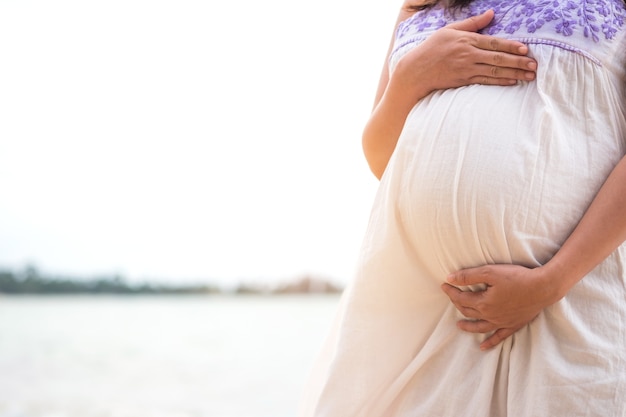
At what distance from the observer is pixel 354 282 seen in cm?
88

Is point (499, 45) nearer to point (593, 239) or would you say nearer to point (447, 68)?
point (447, 68)

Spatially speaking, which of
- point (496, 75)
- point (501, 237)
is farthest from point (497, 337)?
point (496, 75)

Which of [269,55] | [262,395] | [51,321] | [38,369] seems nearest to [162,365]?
[38,369]

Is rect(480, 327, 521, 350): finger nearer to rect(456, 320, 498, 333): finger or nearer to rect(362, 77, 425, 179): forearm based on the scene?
rect(456, 320, 498, 333): finger

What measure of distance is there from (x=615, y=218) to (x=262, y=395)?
318 centimetres

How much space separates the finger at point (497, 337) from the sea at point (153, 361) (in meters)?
1.88

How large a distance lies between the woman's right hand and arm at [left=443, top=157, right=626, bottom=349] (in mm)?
191

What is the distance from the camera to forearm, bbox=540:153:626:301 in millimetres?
723

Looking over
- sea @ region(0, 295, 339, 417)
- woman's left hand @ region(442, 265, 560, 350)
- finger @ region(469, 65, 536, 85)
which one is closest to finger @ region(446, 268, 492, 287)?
woman's left hand @ region(442, 265, 560, 350)

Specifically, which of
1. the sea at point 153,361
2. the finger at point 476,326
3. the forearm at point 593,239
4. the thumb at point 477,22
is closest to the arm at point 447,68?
the thumb at point 477,22

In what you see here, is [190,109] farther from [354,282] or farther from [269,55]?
[354,282]

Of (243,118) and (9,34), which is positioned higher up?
(9,34)

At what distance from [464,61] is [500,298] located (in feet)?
1.13

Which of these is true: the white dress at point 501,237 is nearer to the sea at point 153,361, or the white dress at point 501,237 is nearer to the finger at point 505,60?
the finger at point 505,60
